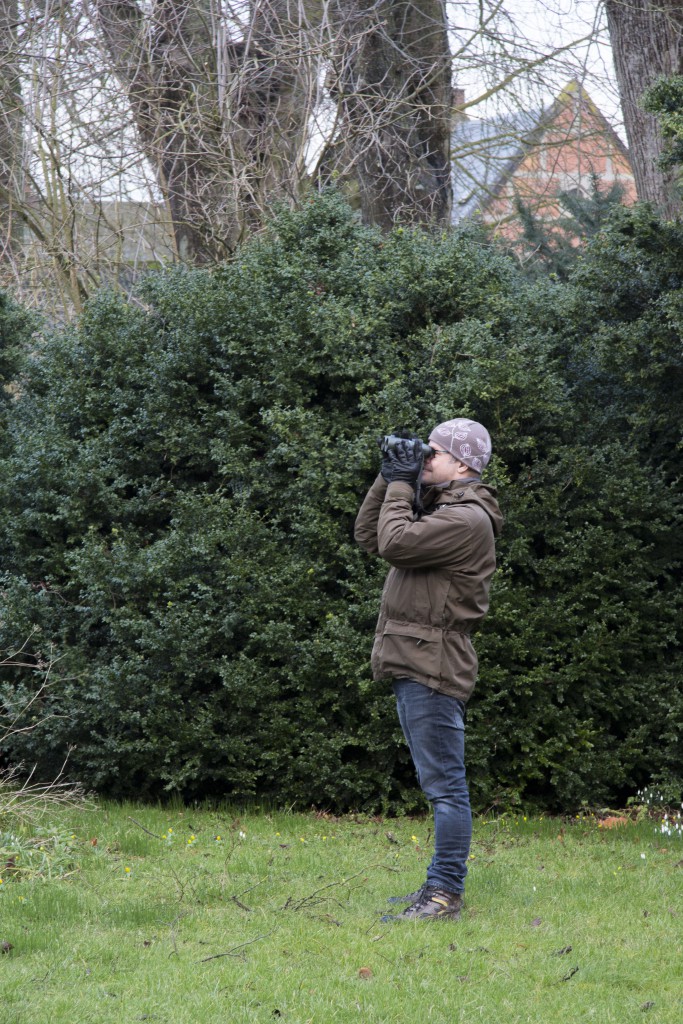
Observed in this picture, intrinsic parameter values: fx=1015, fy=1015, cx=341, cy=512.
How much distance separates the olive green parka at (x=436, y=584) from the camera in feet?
14.1

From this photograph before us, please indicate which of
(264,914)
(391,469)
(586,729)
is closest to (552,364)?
(586,729)

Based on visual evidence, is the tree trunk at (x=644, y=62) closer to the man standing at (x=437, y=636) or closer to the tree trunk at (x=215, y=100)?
the tree trunk at (x=215, y=100)

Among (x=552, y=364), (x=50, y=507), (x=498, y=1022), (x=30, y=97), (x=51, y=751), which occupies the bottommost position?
(x=51, y=751)

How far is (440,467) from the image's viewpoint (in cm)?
459

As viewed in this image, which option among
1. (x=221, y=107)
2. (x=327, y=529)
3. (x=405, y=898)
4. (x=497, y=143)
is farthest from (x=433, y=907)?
(x=497, y=143)

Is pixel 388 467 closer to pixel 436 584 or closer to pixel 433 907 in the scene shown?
pixel 436 584

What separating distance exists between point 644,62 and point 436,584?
6785 mm

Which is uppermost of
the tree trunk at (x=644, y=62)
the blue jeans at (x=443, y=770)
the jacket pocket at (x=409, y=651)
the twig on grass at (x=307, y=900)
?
the tree trunk at (x=644, y=62)

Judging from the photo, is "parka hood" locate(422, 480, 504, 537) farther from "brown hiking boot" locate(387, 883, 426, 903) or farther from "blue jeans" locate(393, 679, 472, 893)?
"brown hiking boot" locate(387, 883, 426, 903)

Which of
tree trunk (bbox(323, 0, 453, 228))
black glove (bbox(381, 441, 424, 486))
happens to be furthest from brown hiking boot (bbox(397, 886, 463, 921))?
tree trunk (bbox(323, 0, 453, 228))

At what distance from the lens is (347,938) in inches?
165

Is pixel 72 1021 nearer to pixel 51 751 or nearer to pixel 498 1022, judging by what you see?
pixel 498 1022

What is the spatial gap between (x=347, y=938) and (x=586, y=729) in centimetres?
286

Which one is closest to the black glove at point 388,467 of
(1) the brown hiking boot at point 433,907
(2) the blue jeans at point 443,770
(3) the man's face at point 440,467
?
(3) the man's face at point 440,467
